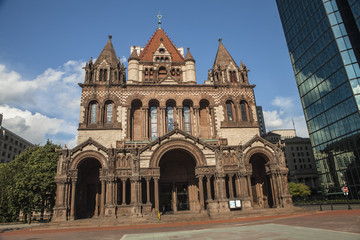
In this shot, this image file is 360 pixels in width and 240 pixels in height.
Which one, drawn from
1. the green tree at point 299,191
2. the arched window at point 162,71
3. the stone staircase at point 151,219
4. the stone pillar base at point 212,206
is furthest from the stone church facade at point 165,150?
the green tree at point 299,191

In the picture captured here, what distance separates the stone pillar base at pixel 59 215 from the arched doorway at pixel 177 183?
1050cm

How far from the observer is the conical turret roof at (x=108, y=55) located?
3619cm

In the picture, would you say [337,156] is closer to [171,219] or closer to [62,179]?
[171,219]

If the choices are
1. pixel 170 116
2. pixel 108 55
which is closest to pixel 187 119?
pixel 170 116

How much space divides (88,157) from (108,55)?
17.9m

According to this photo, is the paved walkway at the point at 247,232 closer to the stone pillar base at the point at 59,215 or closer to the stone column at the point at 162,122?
the stone pillar base at the point at 59,215

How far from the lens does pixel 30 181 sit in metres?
28.4

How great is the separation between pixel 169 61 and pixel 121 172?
25910 mm

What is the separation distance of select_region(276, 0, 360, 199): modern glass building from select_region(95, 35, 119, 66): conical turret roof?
125ft

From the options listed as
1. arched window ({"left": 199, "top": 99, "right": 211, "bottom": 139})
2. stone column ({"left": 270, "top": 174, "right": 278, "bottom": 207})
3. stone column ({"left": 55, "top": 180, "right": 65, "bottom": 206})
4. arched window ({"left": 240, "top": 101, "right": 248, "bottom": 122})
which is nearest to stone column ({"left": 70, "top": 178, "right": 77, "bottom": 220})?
stone column ({"left": 55, "top": 180, "right": 65, "bottom": 206})

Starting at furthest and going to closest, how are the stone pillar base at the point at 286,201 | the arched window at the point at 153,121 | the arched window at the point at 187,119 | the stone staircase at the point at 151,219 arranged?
the arched window at the point at 187,119 → the arched window at the point at 153,121 → the stone pillar base at the point at 286,201 → the stone staircase at the point at 151,219

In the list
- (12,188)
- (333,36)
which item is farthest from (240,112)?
(12,188)

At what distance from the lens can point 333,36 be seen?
4225cm

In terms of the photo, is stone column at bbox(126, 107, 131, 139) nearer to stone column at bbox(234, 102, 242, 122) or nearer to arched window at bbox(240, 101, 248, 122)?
stone column at bbox(234, 102, 242, 122)
